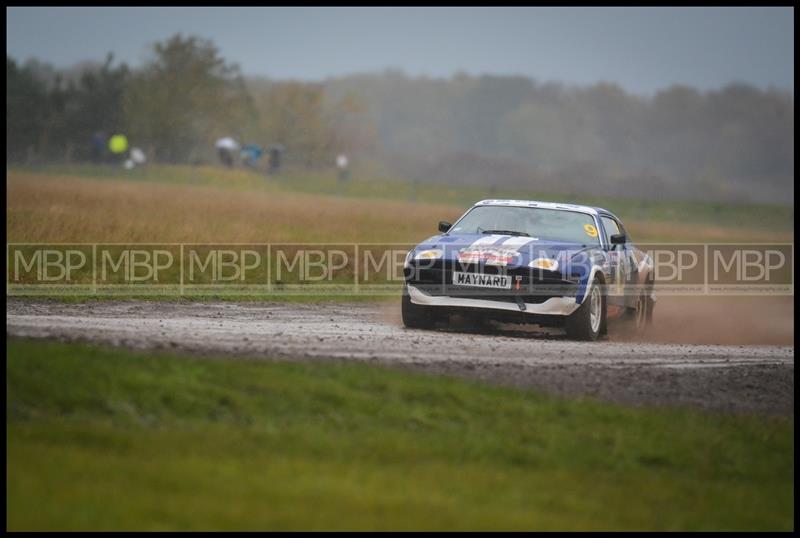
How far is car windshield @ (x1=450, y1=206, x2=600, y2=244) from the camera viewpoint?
46.1 ft

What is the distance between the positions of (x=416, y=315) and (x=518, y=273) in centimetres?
139

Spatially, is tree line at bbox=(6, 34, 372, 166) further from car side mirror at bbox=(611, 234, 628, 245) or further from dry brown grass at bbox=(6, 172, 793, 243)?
car side mirror at bbox=(611, 234, 628, 245)

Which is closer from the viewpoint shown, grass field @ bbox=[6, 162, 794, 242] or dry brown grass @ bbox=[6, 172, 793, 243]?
dry brown grass @ bbox=[6, 172, 793, 243]

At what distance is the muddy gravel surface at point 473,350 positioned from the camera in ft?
32.7

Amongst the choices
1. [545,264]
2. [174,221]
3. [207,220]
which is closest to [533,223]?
[545,264]

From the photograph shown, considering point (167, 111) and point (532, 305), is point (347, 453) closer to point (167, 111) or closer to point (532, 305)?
point (532, 305)

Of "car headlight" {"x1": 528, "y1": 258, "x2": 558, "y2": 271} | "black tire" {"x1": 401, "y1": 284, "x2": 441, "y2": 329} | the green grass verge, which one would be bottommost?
the green grass verge

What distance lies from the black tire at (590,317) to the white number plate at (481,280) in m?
0.82

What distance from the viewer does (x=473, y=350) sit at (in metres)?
11.6

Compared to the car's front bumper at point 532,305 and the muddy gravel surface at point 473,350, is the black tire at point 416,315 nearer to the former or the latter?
the muddy gravel surface at point 473,350

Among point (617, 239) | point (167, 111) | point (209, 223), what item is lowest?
point (617, 239)

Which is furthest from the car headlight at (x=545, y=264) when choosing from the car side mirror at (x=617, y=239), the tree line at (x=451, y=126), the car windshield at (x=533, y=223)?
the tree line at (x=451, y=126)

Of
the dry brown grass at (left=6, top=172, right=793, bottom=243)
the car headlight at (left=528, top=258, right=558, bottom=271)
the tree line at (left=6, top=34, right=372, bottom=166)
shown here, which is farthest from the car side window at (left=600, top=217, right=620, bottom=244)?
the tree line at (left=6, top=34, right=372, bottom=166)

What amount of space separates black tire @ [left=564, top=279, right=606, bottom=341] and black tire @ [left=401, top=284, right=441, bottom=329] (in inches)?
60.4
